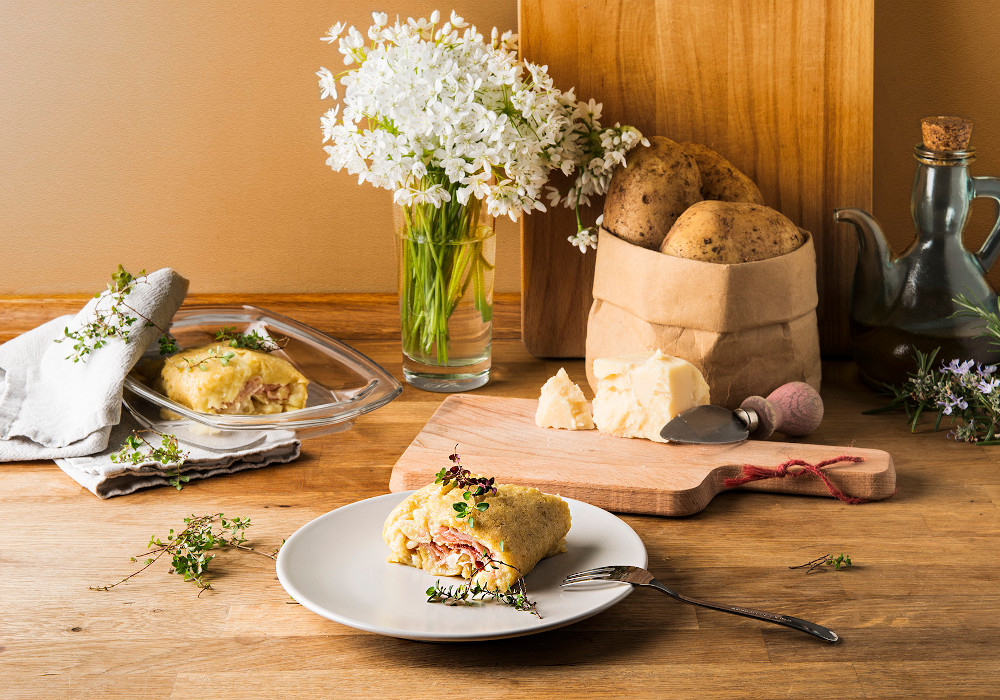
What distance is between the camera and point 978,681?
736 mm

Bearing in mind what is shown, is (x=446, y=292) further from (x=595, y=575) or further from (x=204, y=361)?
(x=595, y=575)

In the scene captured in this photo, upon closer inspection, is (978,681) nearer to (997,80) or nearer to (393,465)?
(393,465)

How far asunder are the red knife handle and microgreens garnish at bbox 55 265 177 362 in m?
0.72

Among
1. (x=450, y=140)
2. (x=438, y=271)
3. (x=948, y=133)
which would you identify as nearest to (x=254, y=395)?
(x=438, y=271)

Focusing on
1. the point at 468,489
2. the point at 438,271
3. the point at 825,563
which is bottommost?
the point at 825,563

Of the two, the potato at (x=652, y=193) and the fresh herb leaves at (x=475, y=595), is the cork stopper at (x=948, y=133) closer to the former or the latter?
the potato at (x=652, y=193)

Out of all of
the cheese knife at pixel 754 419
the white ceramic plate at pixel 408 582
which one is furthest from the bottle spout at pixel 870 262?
the white ceramic plate at pixel 408 582

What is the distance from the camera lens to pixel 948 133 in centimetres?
119

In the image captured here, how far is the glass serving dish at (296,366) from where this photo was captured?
1119 millimetres

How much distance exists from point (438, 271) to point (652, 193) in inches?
11.4

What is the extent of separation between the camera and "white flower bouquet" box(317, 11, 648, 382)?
3.74ft

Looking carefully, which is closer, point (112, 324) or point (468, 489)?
point (468, 489)

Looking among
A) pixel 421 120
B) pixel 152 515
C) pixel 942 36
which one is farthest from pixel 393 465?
pixel 942 36

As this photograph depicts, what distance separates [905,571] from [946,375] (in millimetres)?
400
